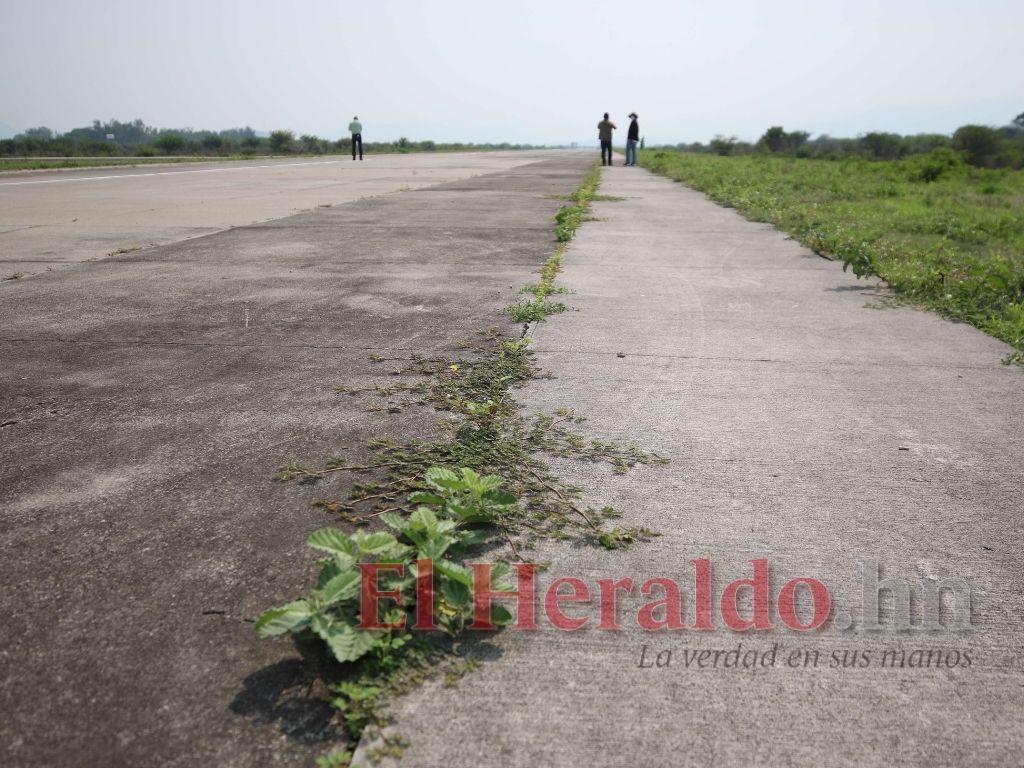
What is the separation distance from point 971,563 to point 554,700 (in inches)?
56.9

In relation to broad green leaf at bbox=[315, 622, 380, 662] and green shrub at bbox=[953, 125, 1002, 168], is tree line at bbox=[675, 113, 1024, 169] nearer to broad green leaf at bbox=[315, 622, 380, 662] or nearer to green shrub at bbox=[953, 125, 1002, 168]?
green shrub at bbox=[953, 125, 1002, 168]

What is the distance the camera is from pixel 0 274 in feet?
22.3

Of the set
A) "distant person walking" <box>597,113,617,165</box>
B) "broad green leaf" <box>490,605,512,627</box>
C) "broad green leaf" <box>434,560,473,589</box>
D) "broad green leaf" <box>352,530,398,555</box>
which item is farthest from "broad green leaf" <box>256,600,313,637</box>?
"distant person walking" <box>597,113,617,165</box>

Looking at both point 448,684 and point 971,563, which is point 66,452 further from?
point 971,563

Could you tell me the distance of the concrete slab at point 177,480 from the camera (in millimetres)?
1724

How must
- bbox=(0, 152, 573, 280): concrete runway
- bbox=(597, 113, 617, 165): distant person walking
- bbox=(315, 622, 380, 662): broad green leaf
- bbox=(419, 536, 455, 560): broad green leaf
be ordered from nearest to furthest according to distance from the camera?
bbox=(315, 622, 380, 662): broad green leaf
bbox=(419, 536, 455, 560): broad green leaf
bbox=(0, 152, 573, 280): concrete runway
bbox=(597, 113, 617, 165): distant person walking

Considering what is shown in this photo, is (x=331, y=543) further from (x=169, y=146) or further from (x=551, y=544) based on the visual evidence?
(x=169, y=146)

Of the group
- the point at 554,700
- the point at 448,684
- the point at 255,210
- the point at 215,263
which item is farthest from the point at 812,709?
the point at 255,210

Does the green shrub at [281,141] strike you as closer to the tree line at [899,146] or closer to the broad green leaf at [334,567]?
the tree line at [899,146]

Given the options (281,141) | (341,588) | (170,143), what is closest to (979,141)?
(281,141)

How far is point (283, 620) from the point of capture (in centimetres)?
187

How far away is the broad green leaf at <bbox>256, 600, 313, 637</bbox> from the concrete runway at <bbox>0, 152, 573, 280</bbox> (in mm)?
6288

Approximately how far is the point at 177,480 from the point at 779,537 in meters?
2.12

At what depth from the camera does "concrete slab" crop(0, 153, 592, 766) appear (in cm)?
172
